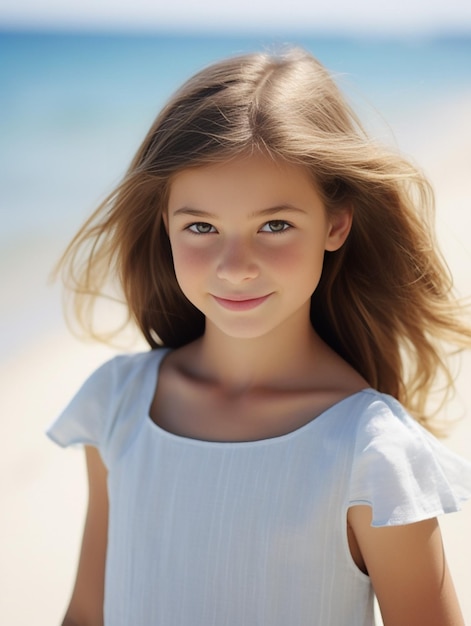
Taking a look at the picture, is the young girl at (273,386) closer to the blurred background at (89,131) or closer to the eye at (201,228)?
the eye at (201,228)

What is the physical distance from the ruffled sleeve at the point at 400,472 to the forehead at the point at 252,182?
1.33 ft

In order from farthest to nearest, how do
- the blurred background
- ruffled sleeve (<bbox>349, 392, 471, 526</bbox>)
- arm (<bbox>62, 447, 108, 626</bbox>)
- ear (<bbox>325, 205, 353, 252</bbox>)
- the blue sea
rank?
the blue sea < the blurred background < arm (<bbox>62, 447, 108, 626</bbox>) < ear (<bbox>325, 205, 353, 252</bbox>) < ruffled sleeve (<bbox>349, 392, 471, 526</bbox>)

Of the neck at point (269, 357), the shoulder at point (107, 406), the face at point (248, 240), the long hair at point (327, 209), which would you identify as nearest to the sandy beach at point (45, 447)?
the long hair at point (327, 209)

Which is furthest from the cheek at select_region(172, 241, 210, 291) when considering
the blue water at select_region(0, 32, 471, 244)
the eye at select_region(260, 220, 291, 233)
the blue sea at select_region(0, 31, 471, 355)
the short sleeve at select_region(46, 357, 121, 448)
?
the blue water at select_region(0, 32, 471, 244)

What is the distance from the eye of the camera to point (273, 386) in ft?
6.17

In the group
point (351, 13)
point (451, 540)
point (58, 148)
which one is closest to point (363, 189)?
point (451, 540)

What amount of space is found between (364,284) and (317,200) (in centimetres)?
29

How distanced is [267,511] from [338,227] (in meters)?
0.55

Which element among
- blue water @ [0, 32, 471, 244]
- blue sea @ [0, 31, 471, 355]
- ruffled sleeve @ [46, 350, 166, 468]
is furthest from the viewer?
blue water @ [0, 32, 471, 244]

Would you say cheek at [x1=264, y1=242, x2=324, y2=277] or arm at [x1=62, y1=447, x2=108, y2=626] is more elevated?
cheek at [x1=264, y1=242, x2=324, y2=277]

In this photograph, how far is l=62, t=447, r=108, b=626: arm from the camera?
2.08 metres

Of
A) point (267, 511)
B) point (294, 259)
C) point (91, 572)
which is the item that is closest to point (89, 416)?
point (91, 572)

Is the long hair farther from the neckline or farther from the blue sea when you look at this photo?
the blue sea

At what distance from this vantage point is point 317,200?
178 cm
